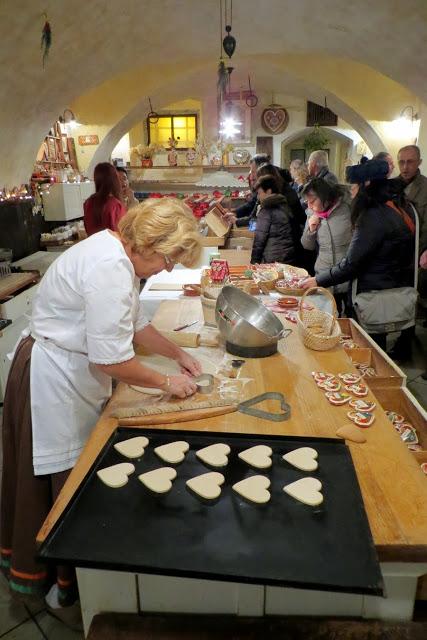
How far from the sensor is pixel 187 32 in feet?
16.9

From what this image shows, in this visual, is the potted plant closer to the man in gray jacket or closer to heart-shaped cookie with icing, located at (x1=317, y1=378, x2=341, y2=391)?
the man in gray jacket

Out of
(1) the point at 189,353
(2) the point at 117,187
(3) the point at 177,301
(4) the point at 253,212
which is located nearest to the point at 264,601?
(1) the point at 189,353

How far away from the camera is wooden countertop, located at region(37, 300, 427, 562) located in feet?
3.25

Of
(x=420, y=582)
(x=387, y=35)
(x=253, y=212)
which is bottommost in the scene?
(x=420, y=582)

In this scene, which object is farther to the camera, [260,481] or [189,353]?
[189,353]

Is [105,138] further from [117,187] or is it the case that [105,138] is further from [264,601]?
[264,601]

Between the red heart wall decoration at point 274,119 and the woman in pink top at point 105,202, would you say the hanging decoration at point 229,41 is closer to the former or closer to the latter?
the woman in pink top at point 105,202

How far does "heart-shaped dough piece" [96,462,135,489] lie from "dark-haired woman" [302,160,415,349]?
1.95 metres

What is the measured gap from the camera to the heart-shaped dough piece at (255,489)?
106 cm

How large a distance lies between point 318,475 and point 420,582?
43 cm

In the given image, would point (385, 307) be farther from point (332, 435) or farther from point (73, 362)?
point (73, 362)

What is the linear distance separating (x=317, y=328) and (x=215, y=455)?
1.09 metres

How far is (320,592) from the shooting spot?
1.14 meters

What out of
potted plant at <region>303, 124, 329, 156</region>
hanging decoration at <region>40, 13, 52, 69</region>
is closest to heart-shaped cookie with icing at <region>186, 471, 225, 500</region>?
hanging decoration at <region>40, 13, 52, 69</region>
